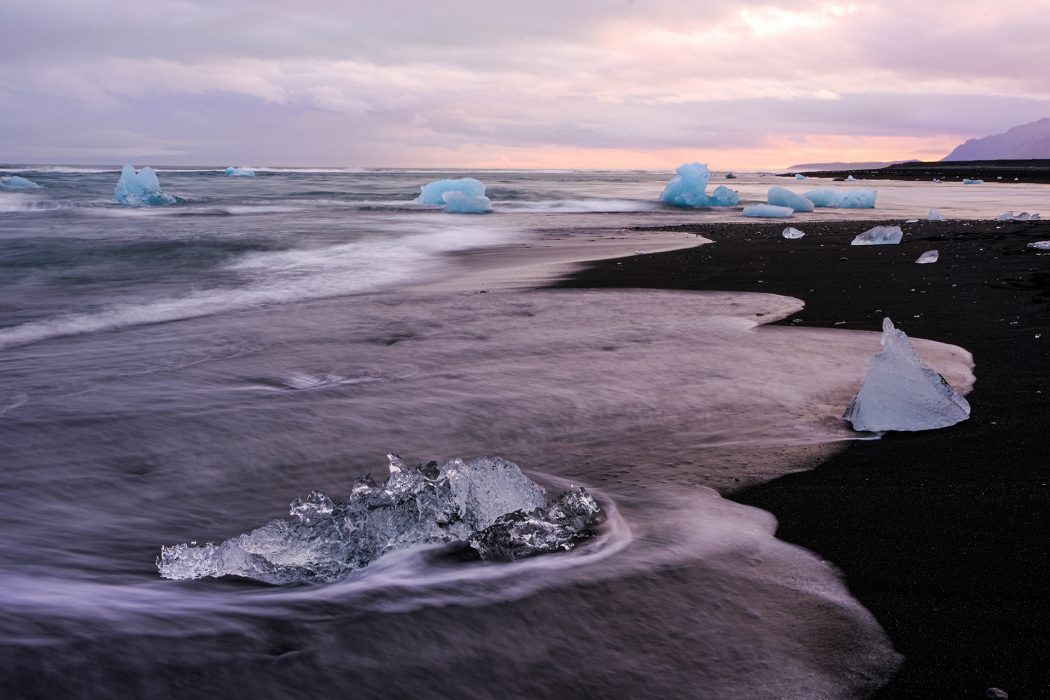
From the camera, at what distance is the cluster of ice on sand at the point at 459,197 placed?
2364 cm

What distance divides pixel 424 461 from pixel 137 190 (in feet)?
88.2

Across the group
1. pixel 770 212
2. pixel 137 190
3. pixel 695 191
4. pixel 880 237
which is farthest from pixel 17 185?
pixel 880 237

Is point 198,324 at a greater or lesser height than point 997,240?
lesser

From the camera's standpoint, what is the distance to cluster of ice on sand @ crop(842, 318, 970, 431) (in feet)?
11.4

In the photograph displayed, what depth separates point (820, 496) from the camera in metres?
2.85

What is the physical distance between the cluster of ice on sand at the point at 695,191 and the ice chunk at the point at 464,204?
6.16m

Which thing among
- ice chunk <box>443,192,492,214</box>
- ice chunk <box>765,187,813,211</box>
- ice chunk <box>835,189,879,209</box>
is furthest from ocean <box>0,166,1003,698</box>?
ice chunk <box>835,189,879,209</box>

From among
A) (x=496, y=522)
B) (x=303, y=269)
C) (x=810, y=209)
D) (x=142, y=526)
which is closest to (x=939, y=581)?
(x=496, y=522)

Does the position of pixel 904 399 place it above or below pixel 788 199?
below

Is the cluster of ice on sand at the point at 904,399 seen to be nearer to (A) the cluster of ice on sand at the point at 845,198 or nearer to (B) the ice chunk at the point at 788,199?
(B) the ice chunk at the point at 788,199

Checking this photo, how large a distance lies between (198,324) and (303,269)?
166 inches

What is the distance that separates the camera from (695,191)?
24.8 metres

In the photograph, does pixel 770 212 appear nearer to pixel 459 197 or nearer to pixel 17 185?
pixel 459 197

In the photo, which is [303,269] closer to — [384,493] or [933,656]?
[384,493]
